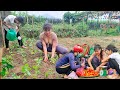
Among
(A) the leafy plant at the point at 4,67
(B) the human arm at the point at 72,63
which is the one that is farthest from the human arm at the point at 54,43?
(A) the leafy plant at the point at 4,67

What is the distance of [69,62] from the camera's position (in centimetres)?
673

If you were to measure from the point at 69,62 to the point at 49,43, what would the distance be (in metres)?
0.51

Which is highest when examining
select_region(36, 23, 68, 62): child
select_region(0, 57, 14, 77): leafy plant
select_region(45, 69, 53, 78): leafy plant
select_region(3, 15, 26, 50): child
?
select_region(3, 15, 26, 50): child

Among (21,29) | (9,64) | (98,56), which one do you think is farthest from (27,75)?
(98,56)

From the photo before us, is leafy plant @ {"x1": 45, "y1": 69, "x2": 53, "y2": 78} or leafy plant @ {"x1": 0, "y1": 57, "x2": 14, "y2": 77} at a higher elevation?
leafy plant @ {"x1": 0, "y1": 57, "x2": 14, "y2": 77}

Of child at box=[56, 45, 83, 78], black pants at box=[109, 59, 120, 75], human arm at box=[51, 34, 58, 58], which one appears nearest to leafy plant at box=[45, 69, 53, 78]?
child at box=[56, 45, 83, 78]

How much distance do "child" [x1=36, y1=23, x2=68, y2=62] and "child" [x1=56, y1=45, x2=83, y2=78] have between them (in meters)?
0.12

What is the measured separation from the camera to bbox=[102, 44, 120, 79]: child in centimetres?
670

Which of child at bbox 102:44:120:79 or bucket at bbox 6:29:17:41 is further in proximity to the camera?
bucket at bbox 6:29:17:41

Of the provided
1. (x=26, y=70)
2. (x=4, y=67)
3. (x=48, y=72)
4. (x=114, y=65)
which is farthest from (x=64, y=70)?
(x=4, y=67)

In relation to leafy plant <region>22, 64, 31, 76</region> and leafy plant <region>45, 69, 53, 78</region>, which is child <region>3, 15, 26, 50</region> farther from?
leafy plant <region>45, 69, 53, 78</region>

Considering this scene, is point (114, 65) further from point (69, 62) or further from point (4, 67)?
point (4, 67)
